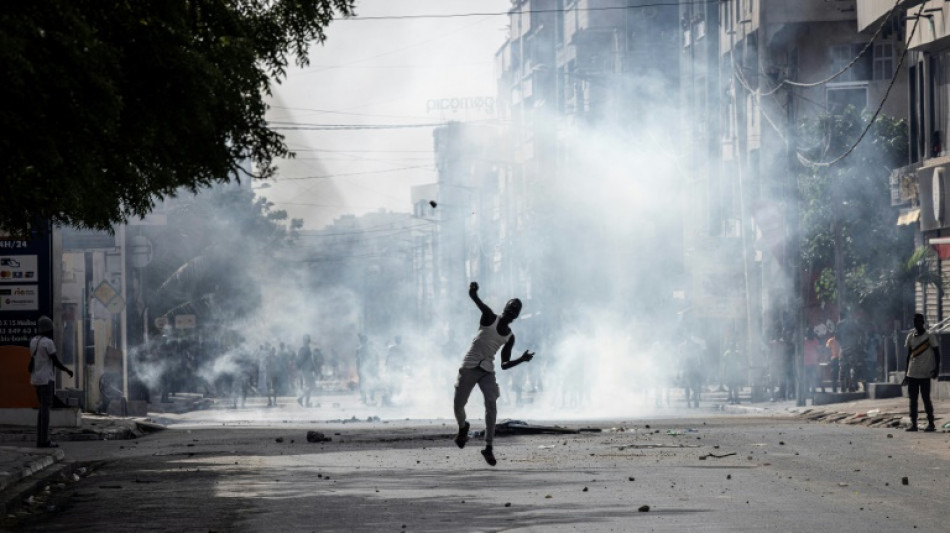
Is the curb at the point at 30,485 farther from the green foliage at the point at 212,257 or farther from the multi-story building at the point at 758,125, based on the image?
the green foliage at the point at 212,257

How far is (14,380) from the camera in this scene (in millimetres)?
29234

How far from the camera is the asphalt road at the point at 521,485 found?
12.1m

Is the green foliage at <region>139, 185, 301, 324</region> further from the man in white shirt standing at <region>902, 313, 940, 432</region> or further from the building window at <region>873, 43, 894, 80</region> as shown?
the man in white shirt standing at <region>902, 313, 940, 432</region>

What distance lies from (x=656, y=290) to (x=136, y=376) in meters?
44.4

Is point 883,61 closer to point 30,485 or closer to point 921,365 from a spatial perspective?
point 921,365

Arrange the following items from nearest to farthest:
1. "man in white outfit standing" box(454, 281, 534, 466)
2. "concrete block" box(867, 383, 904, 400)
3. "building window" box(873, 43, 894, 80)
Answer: "man in white outfit standing" box(454, 281, 534, 466)
"concrete block" box(867, 383, 904, 400)
"building window" box(873, 43, 894, 80)

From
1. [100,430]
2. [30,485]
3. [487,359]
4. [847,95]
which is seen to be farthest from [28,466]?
[847,95]

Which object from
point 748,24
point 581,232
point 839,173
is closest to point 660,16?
point 581,232

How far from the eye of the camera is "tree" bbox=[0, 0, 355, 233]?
427 inches

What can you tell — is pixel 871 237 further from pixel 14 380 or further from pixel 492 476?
pixel 492 476

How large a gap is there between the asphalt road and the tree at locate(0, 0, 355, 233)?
257 cm

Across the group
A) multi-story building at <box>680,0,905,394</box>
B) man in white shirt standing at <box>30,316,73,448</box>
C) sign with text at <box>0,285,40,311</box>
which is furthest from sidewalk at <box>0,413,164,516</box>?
multi-story building at <box>680,0,905,394</box>

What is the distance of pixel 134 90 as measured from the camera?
40.5 feet

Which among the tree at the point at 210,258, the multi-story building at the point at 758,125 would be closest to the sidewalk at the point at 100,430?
the multi-story building at the point at 758,125
